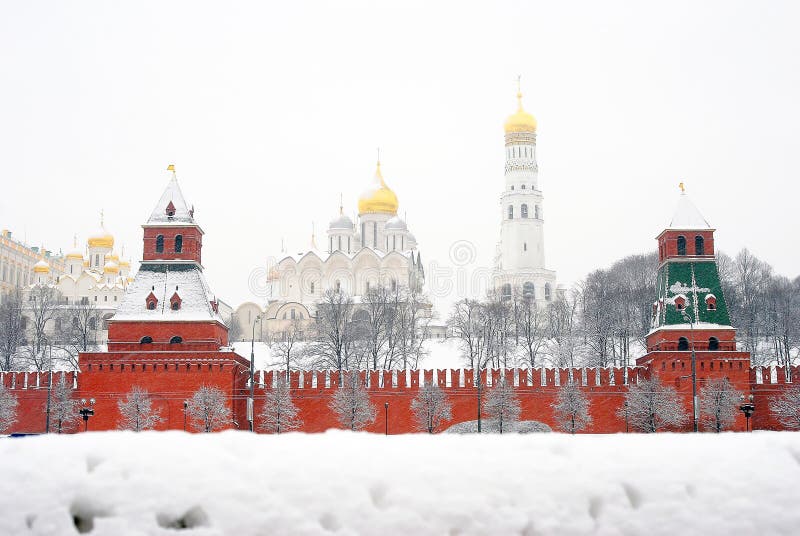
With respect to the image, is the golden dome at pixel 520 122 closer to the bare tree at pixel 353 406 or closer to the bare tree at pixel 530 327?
the bare tree at pixel 530 327

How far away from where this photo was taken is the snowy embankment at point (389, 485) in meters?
6.83

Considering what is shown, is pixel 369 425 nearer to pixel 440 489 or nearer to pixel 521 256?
pixel 440 489

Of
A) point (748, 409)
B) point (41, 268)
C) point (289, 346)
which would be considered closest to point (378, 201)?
point (289, 346)

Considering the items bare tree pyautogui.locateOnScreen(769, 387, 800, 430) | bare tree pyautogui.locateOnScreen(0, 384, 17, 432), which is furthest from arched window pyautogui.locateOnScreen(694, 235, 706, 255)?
bare tree pyautogui.locateOnScreen(0, 384, 17, 432)

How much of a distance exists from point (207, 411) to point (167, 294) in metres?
4.97

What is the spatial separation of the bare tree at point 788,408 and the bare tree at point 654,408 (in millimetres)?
3346

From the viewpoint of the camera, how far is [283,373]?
3719cm

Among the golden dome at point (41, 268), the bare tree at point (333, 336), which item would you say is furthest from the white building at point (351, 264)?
the golden dome at point (41, 268)

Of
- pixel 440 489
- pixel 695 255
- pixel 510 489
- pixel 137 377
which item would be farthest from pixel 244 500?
pixel 695 255

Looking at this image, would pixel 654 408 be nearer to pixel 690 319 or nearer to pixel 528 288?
pixel 690 319

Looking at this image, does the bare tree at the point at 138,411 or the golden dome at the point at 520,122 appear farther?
the golden dome at the point at 520,122

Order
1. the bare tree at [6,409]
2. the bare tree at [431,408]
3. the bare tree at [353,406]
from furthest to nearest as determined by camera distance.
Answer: the bare tree at [431,408] < the bare tree at [353,406] < the bare tree at [6,409]

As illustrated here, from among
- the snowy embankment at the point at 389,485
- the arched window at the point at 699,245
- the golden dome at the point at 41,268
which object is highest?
the golden dome at the point at 41,268

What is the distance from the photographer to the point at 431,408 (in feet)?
117
